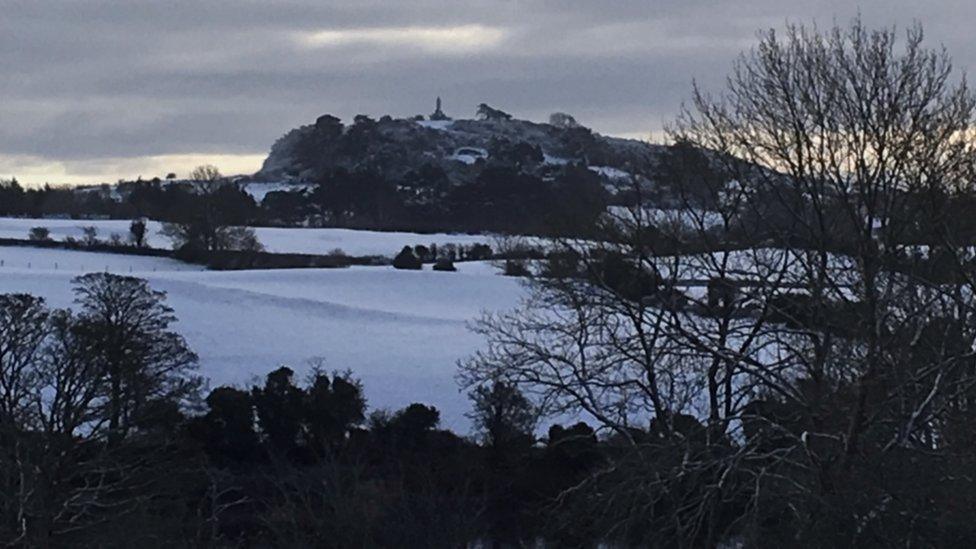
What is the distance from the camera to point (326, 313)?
2301 inches

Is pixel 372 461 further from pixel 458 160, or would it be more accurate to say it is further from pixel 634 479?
pixel 458 160

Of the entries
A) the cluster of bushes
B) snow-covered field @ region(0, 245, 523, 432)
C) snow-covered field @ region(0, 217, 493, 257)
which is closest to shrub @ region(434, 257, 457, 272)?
snow-covered field @ region(0, 245, 523, 432)

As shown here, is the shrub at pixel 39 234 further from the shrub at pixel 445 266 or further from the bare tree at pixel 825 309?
the bare tree at pixel 825 309

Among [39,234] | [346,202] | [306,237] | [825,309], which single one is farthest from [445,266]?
[825,309]

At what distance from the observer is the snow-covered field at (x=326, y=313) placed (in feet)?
146

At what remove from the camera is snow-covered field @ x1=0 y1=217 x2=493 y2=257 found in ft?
276

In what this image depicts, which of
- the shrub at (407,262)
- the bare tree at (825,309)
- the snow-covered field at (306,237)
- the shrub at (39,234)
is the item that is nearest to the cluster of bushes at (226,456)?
the bare tree at (825,309)

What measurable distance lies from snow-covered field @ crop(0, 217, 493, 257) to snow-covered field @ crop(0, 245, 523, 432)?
34.1 ft

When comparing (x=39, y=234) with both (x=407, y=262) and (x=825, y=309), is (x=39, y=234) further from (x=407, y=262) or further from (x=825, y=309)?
(x=825, y=309)

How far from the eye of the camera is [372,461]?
3130 cm

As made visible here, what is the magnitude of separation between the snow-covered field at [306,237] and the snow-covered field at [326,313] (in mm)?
10402

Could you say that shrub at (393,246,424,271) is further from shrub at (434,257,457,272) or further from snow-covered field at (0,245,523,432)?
snow-covered field at (0,245,523,432)

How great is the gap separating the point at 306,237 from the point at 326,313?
33.5 m

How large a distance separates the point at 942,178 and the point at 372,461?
18155 mm
